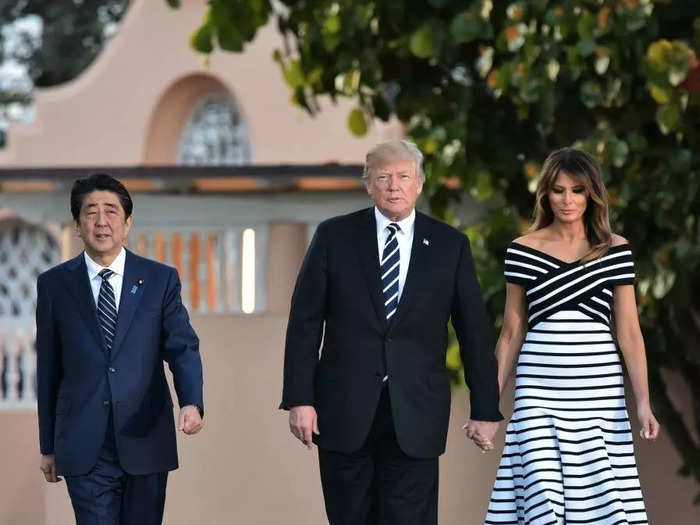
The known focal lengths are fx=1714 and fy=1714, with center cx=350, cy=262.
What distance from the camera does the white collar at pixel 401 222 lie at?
19.3 ft

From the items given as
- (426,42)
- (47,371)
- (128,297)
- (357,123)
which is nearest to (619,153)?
(426,42)

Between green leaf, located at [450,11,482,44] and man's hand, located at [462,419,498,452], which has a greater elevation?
green leaf, located at [450,11,482,44]

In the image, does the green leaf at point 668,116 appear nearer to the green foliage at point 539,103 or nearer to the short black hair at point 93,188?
the green foliage at point 539,103

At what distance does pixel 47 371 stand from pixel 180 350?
459mm

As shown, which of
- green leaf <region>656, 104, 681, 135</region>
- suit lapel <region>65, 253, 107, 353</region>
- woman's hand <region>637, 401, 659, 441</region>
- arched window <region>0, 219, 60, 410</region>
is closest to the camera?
suit lapel <region>65, 253, 107, 353</region>

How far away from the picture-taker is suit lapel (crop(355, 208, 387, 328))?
19.0 ft

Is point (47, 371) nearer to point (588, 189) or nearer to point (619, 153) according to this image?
point (588, 189)

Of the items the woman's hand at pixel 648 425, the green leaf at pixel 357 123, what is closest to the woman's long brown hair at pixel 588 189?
the woman's hand at pixel 648 425

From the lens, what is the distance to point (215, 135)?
733 inches

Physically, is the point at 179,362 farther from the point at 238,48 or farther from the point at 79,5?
the point at 79,5

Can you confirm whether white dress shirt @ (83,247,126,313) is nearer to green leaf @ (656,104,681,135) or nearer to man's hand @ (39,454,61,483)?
man's hand @ (39,454,61,483)

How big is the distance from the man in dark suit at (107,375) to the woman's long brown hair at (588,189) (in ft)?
4.54

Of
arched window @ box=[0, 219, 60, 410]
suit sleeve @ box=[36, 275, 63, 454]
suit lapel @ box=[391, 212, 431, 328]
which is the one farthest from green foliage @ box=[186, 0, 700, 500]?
arched window @ box=[0, 219, 60, 410]

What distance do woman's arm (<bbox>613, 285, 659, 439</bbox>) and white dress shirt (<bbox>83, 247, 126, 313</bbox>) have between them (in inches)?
69.5
